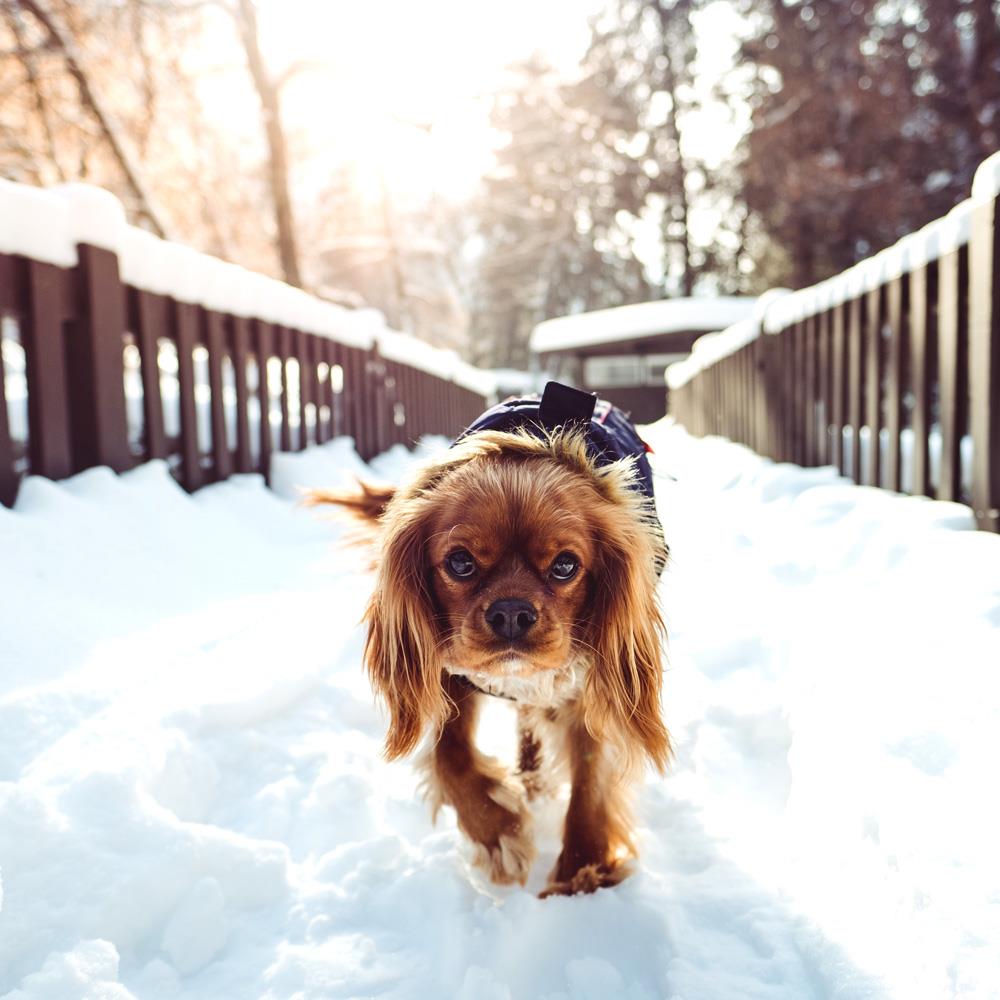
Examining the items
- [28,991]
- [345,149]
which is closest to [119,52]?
[345,149]

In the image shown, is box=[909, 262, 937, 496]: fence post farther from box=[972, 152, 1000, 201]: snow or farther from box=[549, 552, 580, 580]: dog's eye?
box=[549, 552, 580, 580]: dog's eye

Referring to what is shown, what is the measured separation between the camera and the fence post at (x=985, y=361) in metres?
2.33

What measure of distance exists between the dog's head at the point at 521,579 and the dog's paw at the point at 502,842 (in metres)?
0.22

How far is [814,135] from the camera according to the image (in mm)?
13477

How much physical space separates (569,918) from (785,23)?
17.2 m

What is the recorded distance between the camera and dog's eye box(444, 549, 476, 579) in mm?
1577

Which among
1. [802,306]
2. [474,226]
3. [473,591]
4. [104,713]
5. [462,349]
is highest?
[474,226]

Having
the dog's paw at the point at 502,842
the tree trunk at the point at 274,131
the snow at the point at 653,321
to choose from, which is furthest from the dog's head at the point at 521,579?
the snow at the point at 653,321

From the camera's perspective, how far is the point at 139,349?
356 cm

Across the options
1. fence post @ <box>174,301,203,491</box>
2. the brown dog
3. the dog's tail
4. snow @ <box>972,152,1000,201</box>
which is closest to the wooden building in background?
fence post @ <box>174,301,203,491</box>

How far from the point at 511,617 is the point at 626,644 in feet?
1.06

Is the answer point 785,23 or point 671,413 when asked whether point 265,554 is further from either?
point 785,23

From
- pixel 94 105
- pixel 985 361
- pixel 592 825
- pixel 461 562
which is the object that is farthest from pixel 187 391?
pixel 94 105

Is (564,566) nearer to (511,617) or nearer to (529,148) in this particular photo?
(511,617)
